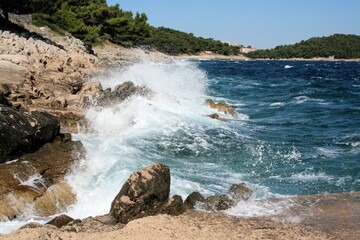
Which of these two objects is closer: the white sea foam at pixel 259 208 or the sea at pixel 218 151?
the white sea foam at pixel 259 208

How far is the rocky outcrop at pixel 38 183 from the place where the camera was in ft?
21.1

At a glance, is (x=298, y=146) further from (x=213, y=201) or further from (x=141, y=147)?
(x=213, y=201)

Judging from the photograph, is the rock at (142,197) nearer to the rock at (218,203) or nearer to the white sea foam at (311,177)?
the rock at (218,203)

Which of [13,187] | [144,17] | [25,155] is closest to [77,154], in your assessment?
[25,155]

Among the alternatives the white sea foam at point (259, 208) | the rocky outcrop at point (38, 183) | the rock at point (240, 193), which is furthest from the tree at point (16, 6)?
the white sea foam at point (259, 208)

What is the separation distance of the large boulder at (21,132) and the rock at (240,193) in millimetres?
3617

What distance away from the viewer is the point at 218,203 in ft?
21.1

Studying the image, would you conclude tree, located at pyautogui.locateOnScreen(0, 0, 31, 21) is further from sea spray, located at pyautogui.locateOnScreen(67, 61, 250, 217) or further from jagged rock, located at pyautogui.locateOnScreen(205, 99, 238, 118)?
jagged rock, located at pyautogui.locateOnScreen(205, 99, 238, 118)

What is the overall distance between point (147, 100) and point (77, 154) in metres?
7.75

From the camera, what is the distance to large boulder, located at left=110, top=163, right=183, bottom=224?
5756mm

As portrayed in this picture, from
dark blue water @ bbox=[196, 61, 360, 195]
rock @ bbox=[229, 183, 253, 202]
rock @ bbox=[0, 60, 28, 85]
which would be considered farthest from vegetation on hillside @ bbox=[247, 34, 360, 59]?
rock @ bbox=[229, 183, 253, 202]

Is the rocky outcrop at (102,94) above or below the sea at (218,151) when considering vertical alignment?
above

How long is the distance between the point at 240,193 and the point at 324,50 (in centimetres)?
13698

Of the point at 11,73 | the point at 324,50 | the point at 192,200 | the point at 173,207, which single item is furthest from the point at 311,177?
the point at 324,50
